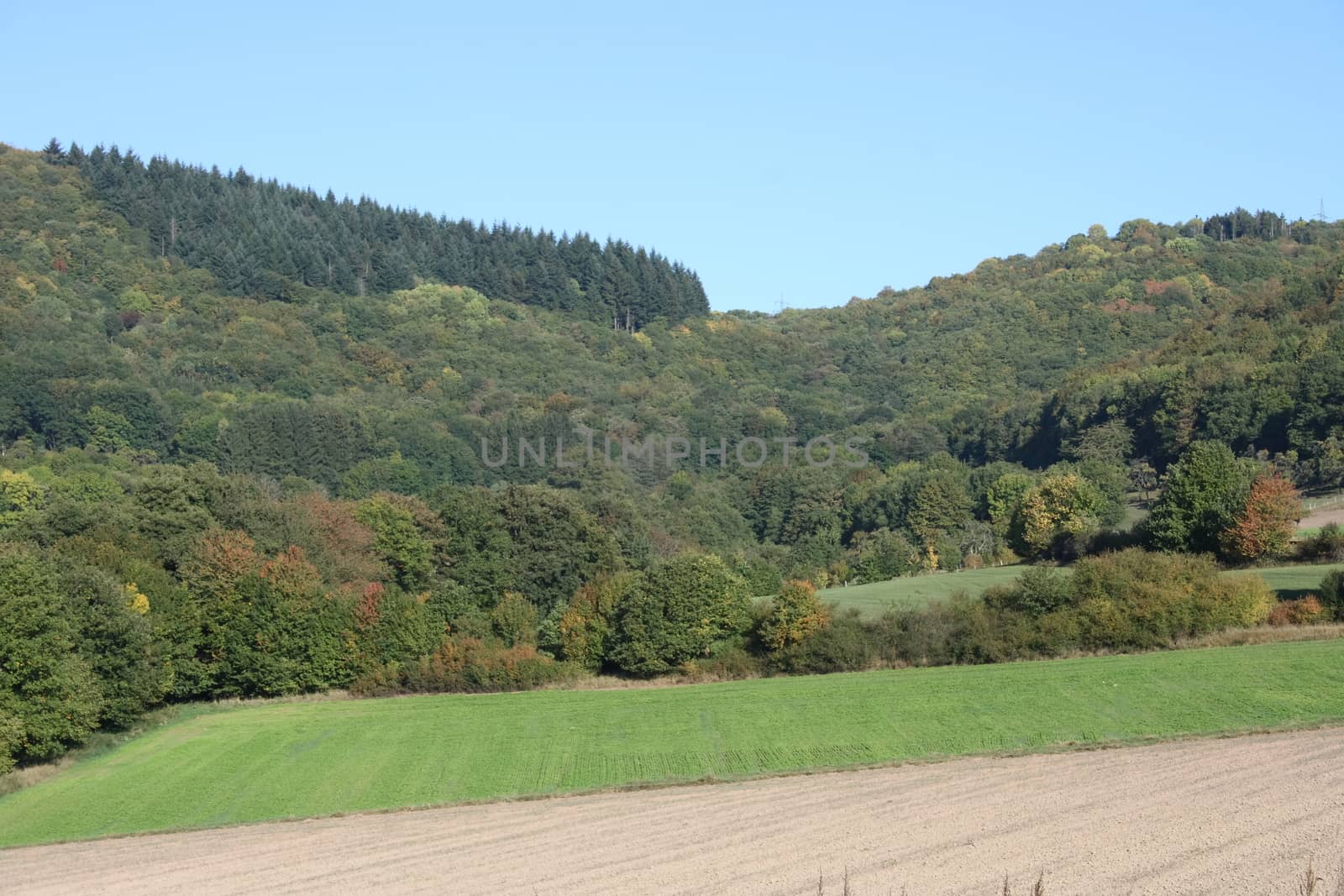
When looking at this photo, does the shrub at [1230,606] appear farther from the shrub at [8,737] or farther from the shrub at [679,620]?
the shrub at [8,737]

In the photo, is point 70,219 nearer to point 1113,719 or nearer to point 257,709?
point 257,709

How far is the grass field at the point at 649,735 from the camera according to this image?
3919 centimetres

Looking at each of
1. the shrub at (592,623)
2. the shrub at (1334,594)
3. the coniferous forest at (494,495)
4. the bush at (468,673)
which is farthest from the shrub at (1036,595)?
the bush at (468,673)

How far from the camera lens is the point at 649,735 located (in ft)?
149

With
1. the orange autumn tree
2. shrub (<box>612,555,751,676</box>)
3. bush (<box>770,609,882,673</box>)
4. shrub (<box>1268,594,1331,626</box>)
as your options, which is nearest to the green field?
shrub (<box>1268,594,1331,626</box>)

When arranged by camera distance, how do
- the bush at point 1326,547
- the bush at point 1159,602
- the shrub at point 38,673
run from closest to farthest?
the shrub at point 38,673 < the bush at point 1159,602 < the bush at point 1326,547

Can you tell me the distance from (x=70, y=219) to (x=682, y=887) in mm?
187866

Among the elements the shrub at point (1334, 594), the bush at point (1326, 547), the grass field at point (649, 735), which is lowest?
the grass field at point (649, 735)

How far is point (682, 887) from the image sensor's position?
27.8 meters

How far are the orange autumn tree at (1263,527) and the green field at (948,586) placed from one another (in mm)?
2243

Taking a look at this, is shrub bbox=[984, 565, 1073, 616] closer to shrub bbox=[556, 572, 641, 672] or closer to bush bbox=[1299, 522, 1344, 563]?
bush bbox=[1299, 522, 1344, 563]

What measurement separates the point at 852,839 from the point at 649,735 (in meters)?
15.3

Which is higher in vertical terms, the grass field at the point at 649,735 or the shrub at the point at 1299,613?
the shrub at the point at 1299,613

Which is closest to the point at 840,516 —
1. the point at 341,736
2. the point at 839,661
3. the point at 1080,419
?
the point at 1080,419
